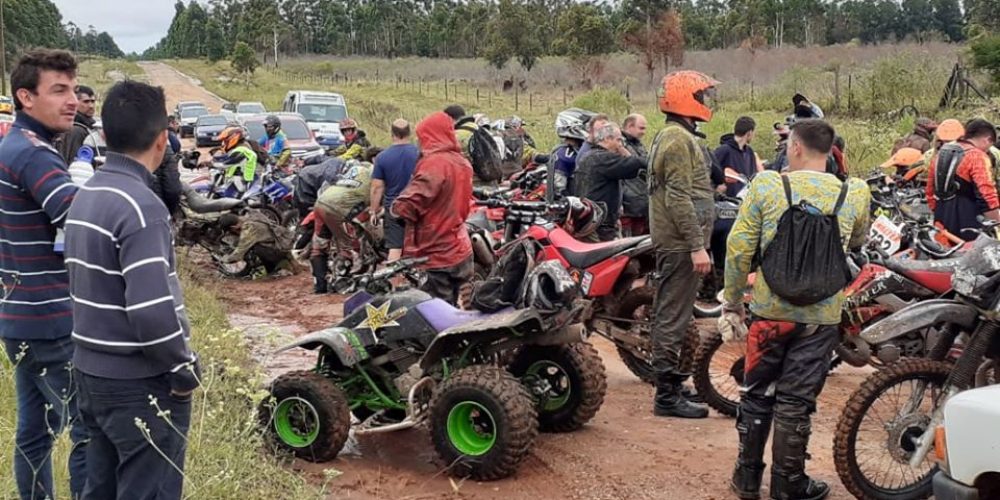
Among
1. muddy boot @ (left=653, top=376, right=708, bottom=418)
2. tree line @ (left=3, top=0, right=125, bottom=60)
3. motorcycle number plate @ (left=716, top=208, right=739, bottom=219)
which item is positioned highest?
tree line @ (left=3, top=0, right=125, bottom=60)

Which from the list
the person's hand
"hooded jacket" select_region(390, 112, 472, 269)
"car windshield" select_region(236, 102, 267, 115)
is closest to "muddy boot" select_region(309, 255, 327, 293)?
"hooded jacket" select_region(390, 112, 472, 269)

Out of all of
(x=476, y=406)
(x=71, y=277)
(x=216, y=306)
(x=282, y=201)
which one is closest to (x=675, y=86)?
(x=476, y=406)

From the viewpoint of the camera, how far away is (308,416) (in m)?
5.28

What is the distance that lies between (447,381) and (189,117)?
34.8m

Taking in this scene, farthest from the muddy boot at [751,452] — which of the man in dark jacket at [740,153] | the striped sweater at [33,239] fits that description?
the man in dark jacket at [740,153]

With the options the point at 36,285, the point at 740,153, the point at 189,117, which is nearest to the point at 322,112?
the point at 189,117

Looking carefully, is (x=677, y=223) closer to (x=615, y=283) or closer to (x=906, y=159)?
(x=615, y=283)

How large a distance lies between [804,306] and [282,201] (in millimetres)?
8918

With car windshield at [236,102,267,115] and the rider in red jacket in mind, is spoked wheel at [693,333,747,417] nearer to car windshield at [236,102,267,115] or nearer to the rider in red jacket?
the rider in red jacket

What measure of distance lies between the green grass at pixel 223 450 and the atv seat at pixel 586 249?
221cm

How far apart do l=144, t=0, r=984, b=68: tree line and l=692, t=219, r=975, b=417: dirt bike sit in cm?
3602

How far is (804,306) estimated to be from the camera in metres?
4.45

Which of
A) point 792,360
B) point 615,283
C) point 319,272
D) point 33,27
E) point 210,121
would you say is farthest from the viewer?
point 33,27

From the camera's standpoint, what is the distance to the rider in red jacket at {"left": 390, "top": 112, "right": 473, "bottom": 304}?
6.45 m
